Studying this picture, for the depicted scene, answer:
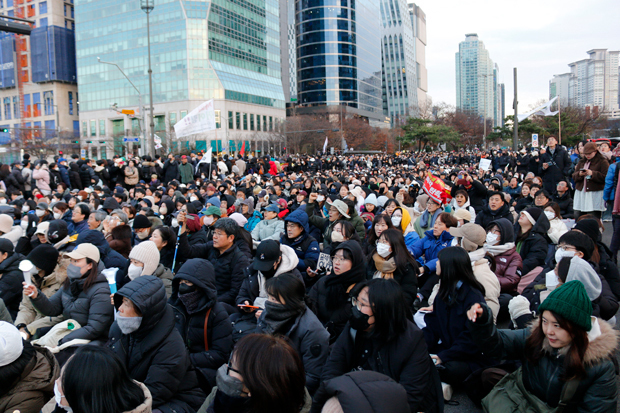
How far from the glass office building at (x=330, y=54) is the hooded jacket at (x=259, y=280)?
4056 inches

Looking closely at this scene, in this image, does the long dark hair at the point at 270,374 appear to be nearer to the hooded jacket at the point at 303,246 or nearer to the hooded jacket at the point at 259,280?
the hooded jacket at the point at 259,280

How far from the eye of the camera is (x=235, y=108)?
73938 millimetres

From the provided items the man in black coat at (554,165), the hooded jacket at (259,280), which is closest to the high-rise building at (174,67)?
the man in black coat at (554,165)

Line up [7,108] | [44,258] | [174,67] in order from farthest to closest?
1. [7,108]
2. [174,67]
3. [44,258]

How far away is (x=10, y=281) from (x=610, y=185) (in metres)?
9.78

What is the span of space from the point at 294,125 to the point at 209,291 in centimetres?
6838

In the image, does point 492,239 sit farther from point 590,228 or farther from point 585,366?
point 585,366

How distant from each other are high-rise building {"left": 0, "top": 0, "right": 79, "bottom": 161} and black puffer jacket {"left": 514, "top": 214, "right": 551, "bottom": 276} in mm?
84814

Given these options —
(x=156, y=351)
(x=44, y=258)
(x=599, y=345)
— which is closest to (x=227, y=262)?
(x=44, y=258)

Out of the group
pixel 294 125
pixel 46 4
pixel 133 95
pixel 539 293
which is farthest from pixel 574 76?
pixel 539 293

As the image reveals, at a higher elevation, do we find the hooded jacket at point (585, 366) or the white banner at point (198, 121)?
the white banner at point (198, 121)

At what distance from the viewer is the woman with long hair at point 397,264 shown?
15.6 feet

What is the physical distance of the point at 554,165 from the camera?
42.4 feet

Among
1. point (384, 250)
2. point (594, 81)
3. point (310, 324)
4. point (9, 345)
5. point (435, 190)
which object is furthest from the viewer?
point (594, 81)
